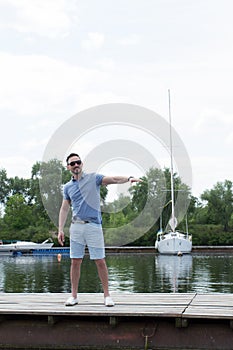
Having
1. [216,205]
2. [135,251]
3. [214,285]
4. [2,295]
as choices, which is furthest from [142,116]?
[216,205]

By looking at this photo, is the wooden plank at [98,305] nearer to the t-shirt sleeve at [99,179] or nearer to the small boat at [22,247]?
the t-shirt sleeve at [99,179]

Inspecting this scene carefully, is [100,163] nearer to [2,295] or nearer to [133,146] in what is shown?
[133,146]

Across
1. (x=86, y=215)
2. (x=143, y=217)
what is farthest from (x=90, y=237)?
(x=143, y=217)

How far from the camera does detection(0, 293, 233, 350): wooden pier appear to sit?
9500 millimetres

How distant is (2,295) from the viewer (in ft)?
39.8

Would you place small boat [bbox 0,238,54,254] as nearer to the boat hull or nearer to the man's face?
the boat hull

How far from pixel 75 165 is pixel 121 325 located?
2.81m

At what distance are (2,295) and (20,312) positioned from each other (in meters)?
2.23

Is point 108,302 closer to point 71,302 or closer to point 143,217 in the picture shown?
point 71,302

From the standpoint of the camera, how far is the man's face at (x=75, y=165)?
398 inches

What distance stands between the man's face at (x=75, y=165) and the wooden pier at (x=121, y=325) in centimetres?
235

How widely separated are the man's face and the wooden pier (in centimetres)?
235

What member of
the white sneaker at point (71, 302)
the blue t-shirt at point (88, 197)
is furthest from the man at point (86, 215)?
the white sneaker at point (71, 302)

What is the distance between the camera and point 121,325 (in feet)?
32.4
